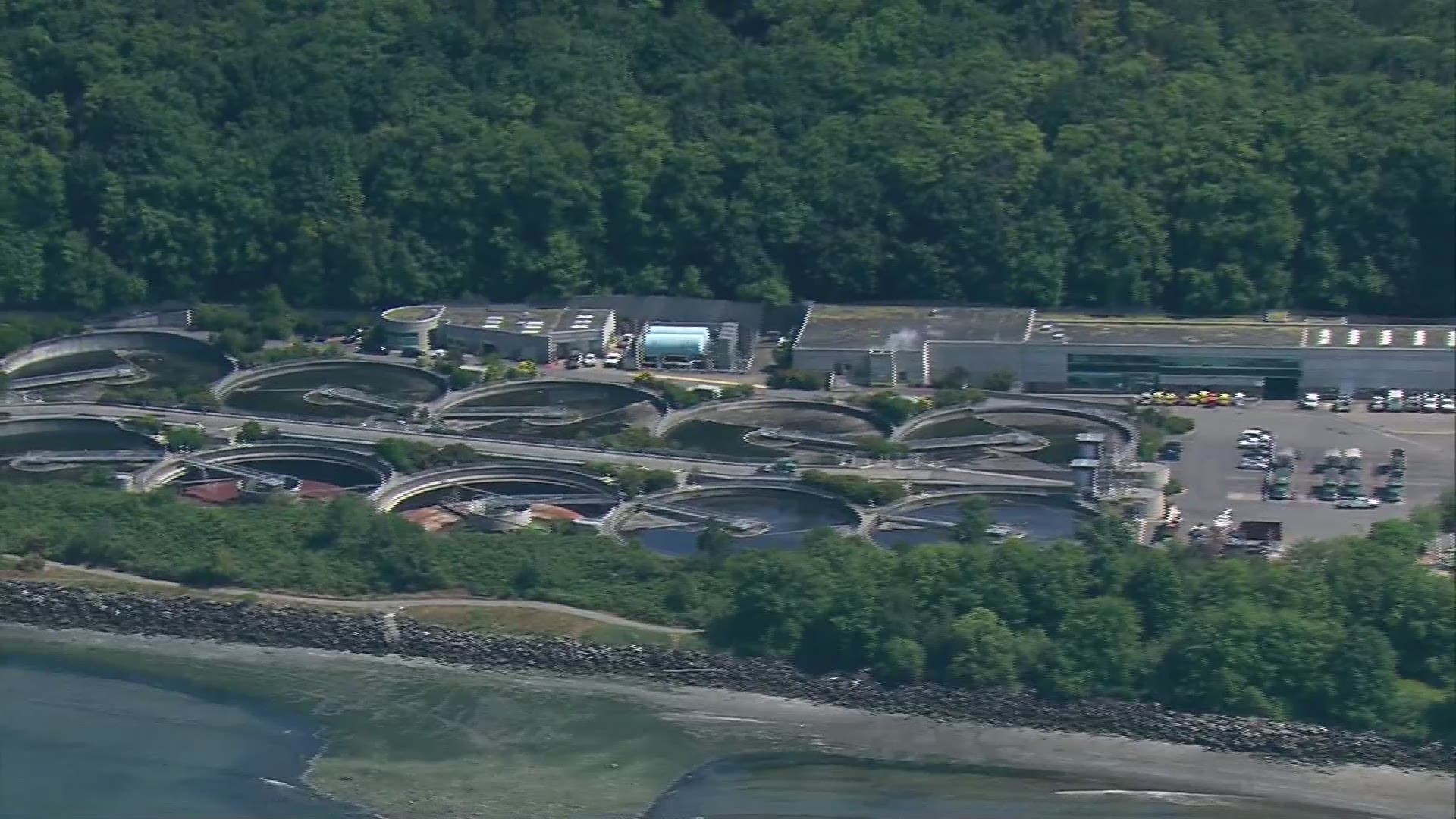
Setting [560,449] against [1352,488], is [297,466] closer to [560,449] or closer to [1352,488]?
[560,449]

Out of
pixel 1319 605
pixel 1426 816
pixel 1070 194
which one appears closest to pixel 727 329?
pixel 1070 194

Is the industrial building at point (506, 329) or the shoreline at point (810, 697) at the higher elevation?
the industrial building at point (506, 329)

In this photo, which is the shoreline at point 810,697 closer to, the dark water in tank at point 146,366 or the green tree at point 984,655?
the green tree at point 984,655

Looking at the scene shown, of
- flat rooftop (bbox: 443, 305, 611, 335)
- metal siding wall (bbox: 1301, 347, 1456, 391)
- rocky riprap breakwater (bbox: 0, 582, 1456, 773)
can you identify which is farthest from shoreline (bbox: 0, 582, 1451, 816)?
metal siding wall (bbox: 1301, 347, 1456, 391)

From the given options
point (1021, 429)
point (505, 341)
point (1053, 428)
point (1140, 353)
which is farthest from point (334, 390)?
point (1140, 353)

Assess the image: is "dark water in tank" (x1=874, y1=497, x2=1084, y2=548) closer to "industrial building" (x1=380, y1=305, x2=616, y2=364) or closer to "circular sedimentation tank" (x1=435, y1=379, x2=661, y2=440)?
"circular sedimentation tank" (x1=435, y1=379, x2=661, y2=440)

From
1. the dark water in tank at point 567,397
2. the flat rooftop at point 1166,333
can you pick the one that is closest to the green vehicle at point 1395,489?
the flat rooftop at point 1166,333

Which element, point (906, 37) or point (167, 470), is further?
point (906, 37)

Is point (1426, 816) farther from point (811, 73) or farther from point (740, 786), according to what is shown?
point (811, 73)
